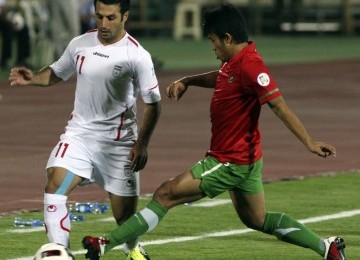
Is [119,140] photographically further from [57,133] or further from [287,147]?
[57,133]

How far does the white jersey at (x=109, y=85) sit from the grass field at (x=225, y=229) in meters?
1.36

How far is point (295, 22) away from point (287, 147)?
109 feet

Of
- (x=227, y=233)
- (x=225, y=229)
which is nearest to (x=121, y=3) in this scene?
(x=227, y=233)

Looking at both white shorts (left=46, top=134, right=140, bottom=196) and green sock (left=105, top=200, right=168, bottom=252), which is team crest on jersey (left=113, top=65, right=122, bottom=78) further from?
green sock (left=105, top=200, right=168, bottom=252)

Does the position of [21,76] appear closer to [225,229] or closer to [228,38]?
[228,38]

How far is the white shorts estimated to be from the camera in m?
11.1

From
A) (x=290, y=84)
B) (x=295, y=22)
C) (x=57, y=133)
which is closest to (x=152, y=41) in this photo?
(x=295, y=22)

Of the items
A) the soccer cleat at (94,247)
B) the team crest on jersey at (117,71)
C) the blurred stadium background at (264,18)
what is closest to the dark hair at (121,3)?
the team crest on jersey at (117,71)

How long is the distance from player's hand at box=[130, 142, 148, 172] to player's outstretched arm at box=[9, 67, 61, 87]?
0.88m

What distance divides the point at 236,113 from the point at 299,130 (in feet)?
1.86

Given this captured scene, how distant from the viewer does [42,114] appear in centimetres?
2591

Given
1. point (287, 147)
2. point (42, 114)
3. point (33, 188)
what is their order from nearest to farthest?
point (33, 188) < point (287, 147) < point (42, 114)

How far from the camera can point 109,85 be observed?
437 inches

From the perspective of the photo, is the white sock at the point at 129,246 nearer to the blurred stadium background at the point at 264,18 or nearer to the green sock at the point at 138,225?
the green sock at the point at 138,225
